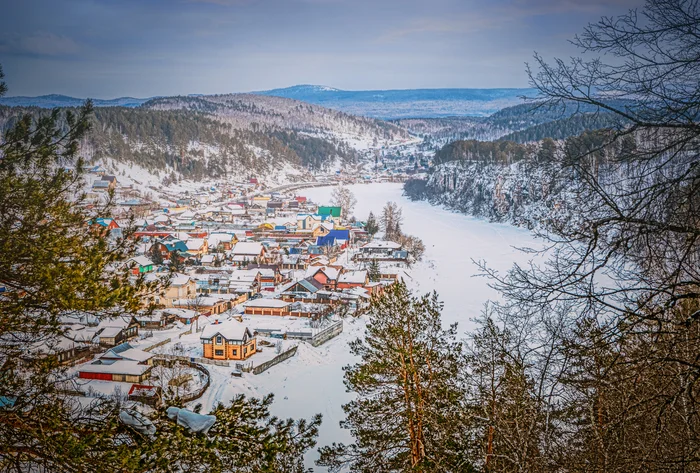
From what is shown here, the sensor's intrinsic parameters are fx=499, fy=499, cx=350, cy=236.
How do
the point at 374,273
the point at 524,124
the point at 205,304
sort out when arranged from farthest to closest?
the point at 524,124 → the point at 374,273 → the point at 205,304

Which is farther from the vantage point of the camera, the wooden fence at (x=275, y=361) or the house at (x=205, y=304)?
the house at (x=205, y=304)

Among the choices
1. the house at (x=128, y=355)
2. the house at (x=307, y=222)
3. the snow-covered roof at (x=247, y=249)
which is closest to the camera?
the house at (x=128, y=355)

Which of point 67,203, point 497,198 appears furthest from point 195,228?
point 67,203

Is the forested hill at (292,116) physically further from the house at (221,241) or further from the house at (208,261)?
the house at (208,261)

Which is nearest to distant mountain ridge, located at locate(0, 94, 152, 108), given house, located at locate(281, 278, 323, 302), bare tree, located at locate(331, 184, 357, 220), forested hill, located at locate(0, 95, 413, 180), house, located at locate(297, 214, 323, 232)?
house, located at locate(281, 278, 323, 302)

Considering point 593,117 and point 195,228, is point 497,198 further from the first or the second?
point 593,117

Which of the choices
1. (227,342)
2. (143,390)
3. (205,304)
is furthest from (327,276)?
(143,390)

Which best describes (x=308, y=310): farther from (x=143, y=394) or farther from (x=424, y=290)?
(x=143, y=394)

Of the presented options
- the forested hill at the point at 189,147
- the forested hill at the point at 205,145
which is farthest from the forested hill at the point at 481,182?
the forested hill at the point at 205,145
